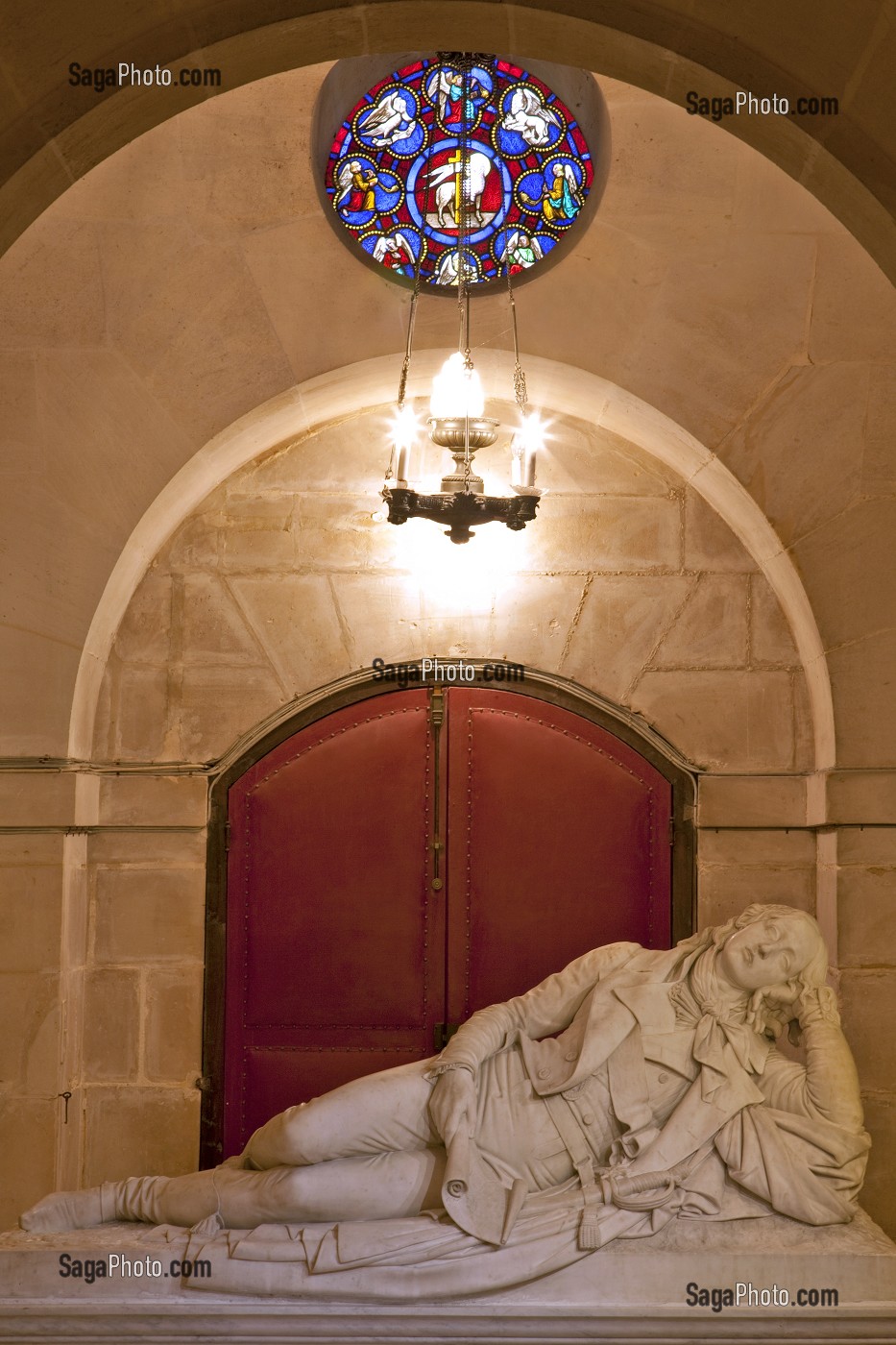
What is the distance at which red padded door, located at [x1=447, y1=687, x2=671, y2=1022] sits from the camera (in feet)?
19.1

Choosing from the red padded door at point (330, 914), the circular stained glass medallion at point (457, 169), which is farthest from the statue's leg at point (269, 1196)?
the circular stained glass medallion at point (457, 169)

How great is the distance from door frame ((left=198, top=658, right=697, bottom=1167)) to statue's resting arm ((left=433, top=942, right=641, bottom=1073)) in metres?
1.27

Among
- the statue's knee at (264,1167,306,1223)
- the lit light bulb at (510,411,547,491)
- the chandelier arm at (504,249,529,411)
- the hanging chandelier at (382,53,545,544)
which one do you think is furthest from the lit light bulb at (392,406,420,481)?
the statue's knee at (264,1167,306,1223)

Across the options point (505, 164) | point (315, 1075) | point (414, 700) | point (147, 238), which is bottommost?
point (315, 1075)

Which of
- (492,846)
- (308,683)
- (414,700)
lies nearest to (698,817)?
(492,846)

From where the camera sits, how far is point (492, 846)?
19.3 feet

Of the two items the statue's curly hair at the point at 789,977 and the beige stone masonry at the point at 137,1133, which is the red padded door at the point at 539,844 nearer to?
the beige stone masonry at the point at 137,1133

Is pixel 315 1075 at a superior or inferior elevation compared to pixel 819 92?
inferior

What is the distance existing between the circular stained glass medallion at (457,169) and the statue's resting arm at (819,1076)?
122 inches

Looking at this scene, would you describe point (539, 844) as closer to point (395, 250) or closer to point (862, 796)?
point (862, 796)

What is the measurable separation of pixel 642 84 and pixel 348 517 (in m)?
3.17

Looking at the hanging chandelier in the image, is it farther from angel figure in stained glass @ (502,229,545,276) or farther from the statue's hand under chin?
the statue's hand under chin

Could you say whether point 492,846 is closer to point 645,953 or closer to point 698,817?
point 698,817

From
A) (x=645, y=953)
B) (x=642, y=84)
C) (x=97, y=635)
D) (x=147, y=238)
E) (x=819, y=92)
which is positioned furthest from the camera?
(x=97, y=635)
